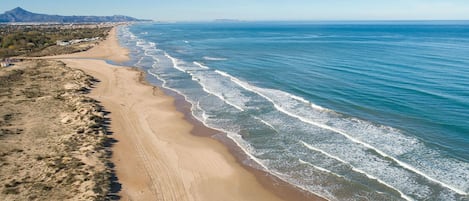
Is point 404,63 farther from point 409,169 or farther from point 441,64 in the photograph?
point 409,169

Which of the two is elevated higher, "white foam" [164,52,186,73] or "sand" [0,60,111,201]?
"white foam" [164,52,186,73]

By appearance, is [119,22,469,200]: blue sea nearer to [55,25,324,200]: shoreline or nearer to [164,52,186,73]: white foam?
[55,25,324,200]: shoreline

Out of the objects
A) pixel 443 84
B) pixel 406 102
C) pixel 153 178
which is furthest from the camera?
pixel 443 84

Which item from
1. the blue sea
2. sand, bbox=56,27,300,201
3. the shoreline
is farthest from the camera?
the blue sea

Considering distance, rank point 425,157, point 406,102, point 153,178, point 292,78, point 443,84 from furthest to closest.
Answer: point 292,78
point 443,84
point 406,102
point 425,157
point 153,178

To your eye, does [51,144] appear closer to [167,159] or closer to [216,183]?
[167,159]

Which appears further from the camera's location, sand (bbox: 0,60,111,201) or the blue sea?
the blue sea

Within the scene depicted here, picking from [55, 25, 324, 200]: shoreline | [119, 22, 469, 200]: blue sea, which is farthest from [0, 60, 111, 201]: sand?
[119, 22, 469, 200]: blue sea

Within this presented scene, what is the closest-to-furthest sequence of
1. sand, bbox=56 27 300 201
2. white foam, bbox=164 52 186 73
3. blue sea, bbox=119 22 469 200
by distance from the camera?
sand, bbox=56 27 300 201, blue sea, bbox=119 22 469 200, white foam, bbox=164 52 186 73

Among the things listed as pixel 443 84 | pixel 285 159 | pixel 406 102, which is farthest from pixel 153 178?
pixel 443 84
